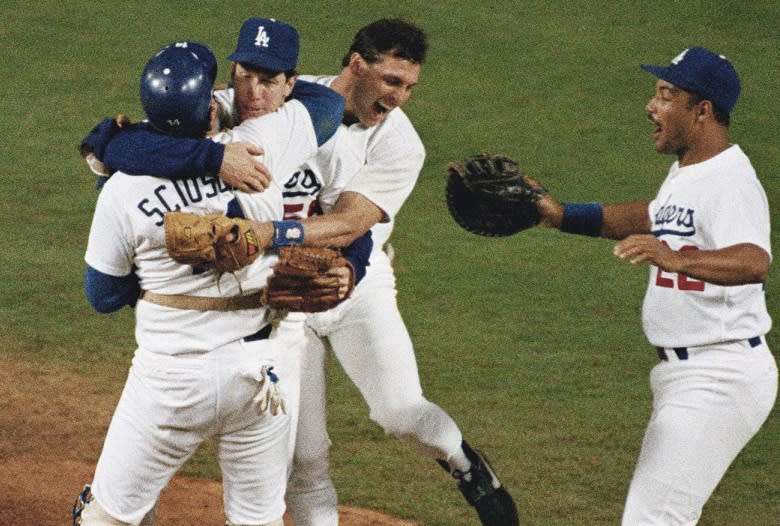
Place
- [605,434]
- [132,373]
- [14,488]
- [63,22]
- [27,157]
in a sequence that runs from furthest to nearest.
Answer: [63,22], [27,157], [605,434], [14,488], [132,373]

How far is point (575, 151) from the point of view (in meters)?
11.5

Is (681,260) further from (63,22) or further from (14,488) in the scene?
(63,22)

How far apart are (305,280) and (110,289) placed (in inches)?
24.5

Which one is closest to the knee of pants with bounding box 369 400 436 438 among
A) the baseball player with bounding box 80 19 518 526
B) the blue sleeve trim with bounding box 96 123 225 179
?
the baseball player with bounding box 80 19 518 526

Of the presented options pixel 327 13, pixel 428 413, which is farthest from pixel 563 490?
pixel 327 13

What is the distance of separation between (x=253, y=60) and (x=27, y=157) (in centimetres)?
705

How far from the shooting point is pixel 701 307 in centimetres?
459

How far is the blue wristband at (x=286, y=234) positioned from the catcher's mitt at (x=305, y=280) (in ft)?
0.06

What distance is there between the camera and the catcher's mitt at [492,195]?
5223 mm

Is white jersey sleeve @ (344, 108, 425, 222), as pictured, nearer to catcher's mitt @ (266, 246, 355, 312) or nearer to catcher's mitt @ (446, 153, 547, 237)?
catcher's mitt @ (446, 153, 547, 237)

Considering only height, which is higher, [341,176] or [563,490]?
[341,176]

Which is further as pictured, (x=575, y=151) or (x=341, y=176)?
(x=575, y=151)

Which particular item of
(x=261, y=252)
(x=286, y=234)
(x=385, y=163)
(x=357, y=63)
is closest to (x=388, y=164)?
(x=385, y=163)

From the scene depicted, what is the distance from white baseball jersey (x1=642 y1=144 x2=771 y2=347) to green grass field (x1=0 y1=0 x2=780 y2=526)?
153 centimetres
